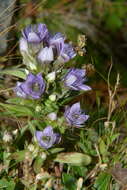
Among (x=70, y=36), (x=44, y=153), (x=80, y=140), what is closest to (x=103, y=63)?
(x=70, y=36)

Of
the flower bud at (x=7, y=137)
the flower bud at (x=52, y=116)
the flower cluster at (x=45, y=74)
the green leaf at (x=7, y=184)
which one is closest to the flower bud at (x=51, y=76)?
the flower cluster at (x=45, y=74)

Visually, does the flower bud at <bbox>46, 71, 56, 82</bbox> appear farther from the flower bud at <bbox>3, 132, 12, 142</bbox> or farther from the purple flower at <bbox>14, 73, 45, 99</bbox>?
the flower bud at <bbox>3, 132, 12, 142</bbox>

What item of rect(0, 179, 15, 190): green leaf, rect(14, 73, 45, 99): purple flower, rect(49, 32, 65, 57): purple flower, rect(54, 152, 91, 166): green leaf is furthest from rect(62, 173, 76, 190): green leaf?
rect(49, 32, 65, 57): purple flower

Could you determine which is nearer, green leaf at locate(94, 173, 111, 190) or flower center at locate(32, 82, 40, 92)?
flower center at locate(32, 82, 40, 92)

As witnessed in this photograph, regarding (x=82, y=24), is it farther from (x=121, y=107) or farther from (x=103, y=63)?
(x=121, y=107)

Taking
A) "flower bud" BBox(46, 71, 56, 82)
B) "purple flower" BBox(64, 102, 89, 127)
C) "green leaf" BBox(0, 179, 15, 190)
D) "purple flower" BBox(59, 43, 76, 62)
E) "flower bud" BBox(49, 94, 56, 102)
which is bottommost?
"green leaf" BBox(0, 179, 15, 190)

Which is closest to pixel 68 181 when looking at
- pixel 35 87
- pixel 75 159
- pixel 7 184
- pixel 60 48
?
pixel 75 159

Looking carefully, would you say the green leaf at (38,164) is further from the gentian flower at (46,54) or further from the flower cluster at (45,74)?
the gentian flower at (46,54)
